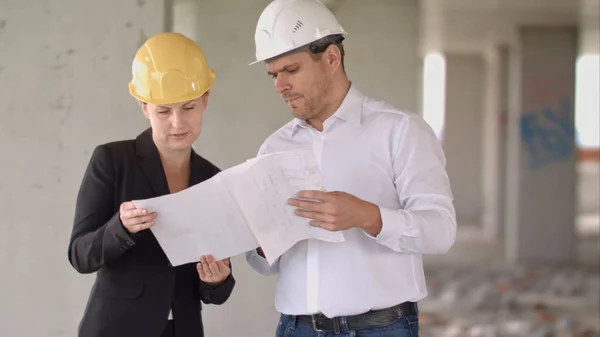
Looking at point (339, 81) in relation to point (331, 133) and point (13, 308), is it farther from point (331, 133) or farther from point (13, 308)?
point (13, 308)

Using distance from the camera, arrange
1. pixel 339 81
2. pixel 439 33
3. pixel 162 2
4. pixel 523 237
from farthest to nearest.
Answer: pixel 439 33
pixel 523 237
pixel 162 2
pixel 339 81

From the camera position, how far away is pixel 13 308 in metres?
4.61

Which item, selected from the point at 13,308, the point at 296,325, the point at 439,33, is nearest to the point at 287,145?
the point at 296,325

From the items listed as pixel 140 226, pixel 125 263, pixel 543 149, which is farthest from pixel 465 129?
pixel 140 226

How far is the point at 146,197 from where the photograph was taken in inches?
103

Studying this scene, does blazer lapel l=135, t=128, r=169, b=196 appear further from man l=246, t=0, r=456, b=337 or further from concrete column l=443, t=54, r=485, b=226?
concrete column l=443, t=54, r=485, b=226

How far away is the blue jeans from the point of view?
2.56 m

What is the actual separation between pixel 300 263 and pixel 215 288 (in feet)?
1.03

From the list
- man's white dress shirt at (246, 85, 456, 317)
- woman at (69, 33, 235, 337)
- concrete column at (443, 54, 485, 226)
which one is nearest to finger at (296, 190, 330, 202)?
man's white dress shirt at (246, 85, 456, 317)

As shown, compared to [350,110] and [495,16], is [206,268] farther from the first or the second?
[495,16]

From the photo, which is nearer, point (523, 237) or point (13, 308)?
point (13, 308)

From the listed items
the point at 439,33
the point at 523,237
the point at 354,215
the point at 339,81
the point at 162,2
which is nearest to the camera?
the point at 354,215

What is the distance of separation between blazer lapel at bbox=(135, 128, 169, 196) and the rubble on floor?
5593 mm

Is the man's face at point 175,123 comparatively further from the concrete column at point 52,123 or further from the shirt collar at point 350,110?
the concrete column at point 52,123
